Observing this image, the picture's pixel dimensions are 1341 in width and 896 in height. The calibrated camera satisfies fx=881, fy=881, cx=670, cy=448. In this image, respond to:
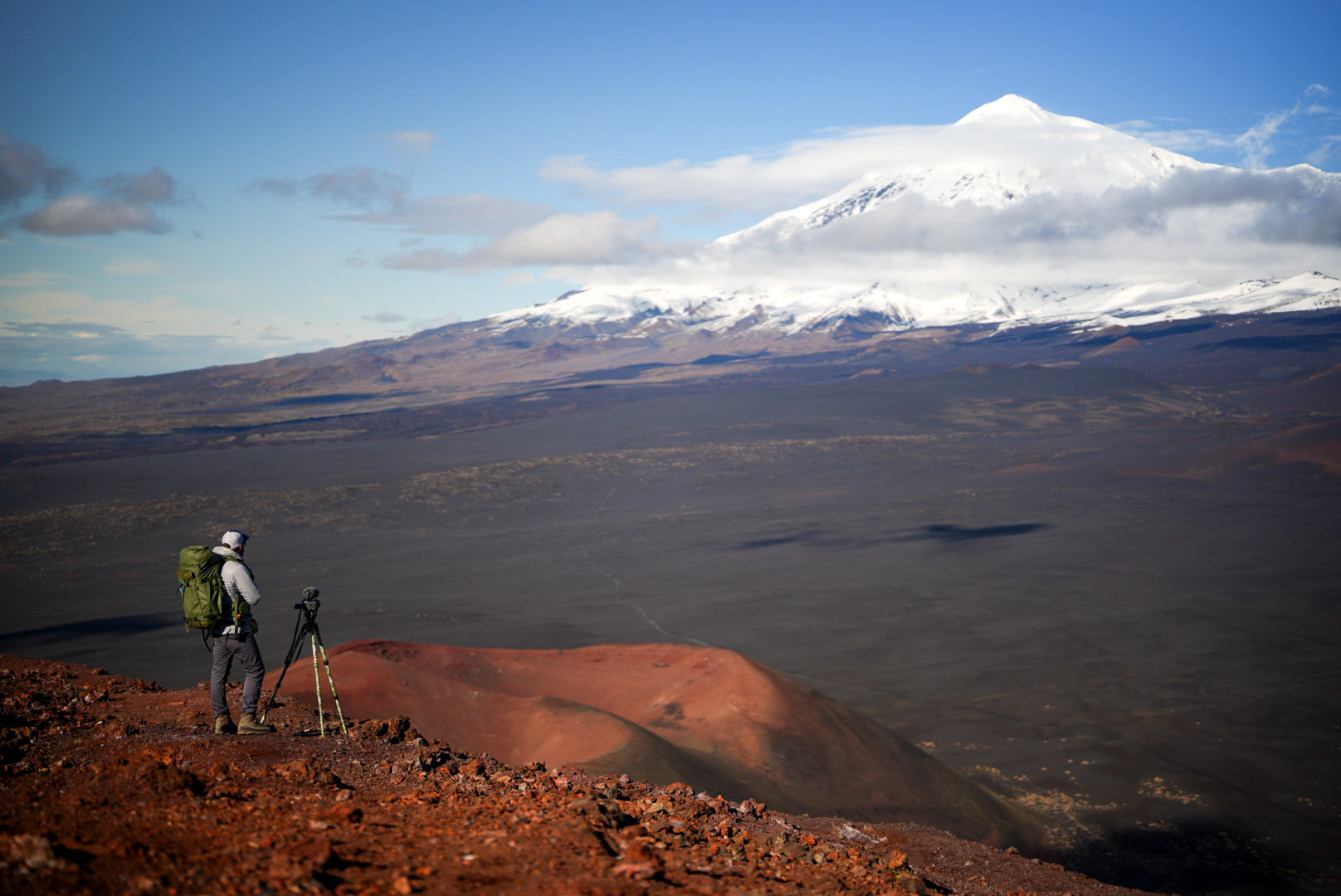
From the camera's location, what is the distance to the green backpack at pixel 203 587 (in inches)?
267

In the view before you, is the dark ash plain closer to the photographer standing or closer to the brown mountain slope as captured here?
the brown mountain slope

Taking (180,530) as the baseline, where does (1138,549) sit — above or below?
below

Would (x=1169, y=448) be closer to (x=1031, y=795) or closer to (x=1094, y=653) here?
(x=1094, y=653)

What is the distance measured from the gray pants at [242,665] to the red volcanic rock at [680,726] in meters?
2.90

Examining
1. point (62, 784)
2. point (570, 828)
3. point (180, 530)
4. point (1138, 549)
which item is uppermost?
point (62, 784)

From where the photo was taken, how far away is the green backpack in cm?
679

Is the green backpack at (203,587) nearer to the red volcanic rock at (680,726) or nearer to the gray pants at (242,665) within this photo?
the gray pants at (242,665)

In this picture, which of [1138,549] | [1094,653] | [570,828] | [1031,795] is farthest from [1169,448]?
[570,828]

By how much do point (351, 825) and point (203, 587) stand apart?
10.2 feet

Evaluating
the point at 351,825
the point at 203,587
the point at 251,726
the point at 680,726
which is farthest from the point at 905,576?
the point at 351,825

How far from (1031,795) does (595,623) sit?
53.4ft

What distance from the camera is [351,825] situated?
4.59m

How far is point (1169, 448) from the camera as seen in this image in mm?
64062

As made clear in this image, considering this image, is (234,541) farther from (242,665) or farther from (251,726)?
(251,726)
